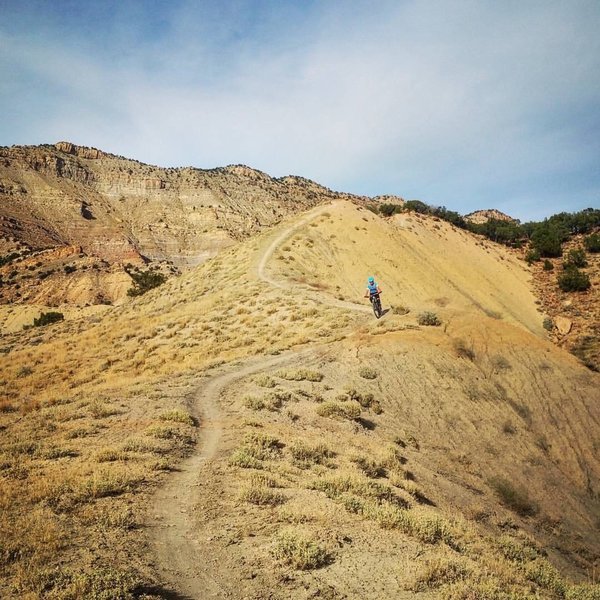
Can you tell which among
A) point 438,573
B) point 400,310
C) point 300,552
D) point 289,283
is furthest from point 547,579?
point 289,283

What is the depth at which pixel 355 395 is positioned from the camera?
15.6 m

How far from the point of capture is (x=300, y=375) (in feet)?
54.7

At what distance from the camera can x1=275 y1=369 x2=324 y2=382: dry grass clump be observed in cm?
1653

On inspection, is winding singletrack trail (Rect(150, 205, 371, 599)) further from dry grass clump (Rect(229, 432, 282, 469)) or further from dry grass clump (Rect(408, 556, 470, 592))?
dry grass clump (Rect(408, 556, 470, 592))

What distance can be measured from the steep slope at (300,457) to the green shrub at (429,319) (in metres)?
0.44

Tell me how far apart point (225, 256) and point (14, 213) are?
263ft

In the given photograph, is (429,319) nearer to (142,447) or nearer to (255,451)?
(255,451)

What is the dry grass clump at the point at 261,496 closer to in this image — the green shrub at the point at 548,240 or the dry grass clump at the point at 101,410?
the dry grass clump at the point at 101,410

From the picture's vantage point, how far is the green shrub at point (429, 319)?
907 inches

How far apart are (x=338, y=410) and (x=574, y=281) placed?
55.1m

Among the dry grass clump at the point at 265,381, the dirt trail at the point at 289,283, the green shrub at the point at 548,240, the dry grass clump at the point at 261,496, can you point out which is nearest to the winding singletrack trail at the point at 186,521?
the dry grass clump at the point at 261,496

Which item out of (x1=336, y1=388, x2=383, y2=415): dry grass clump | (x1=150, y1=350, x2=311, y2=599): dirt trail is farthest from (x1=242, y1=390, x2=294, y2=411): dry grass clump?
(x1=336, y1=388, x2=383, y2=415): dry grass clump

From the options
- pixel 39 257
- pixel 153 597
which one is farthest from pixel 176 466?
pixel 39 257

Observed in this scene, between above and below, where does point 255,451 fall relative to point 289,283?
below
